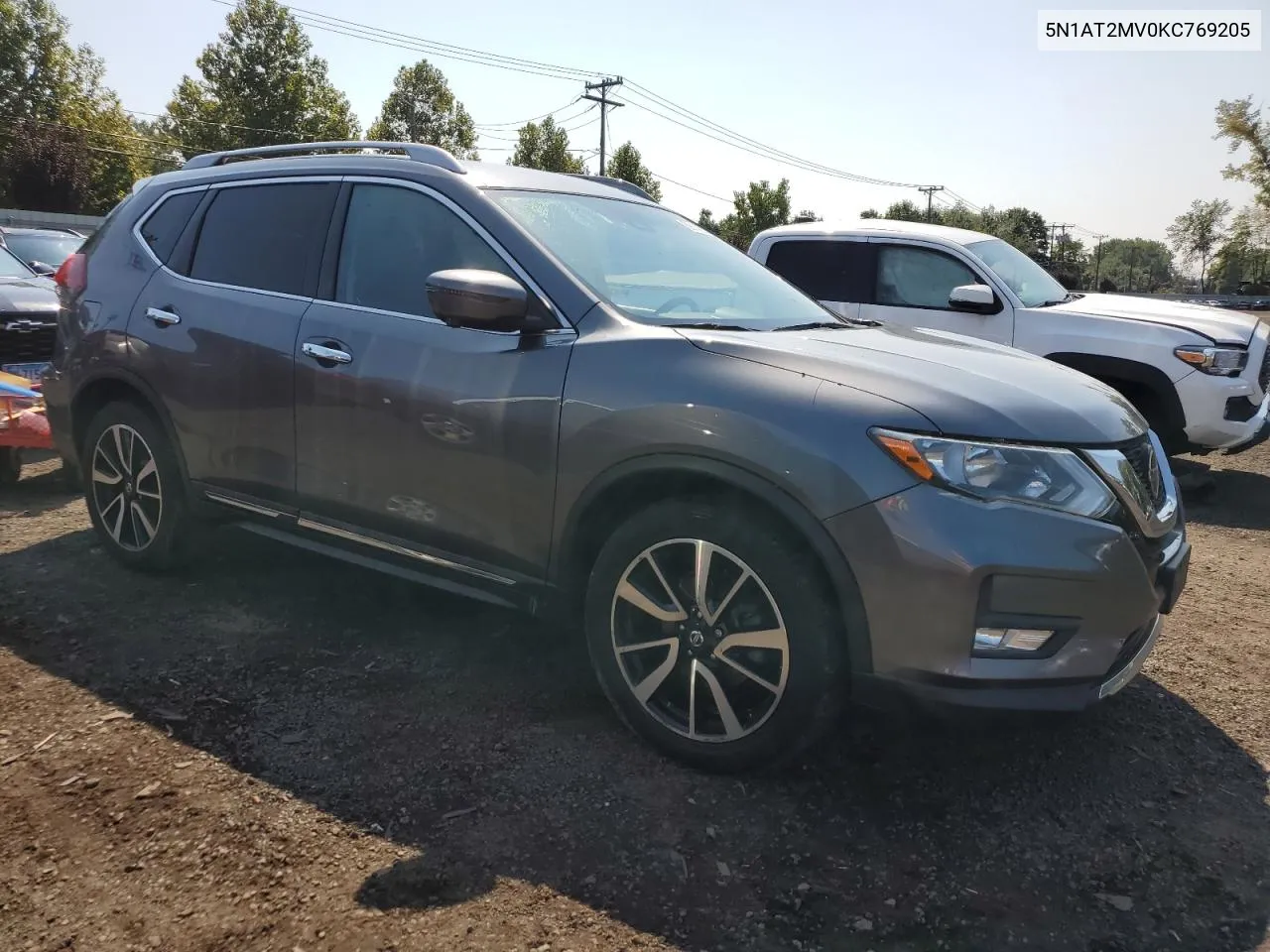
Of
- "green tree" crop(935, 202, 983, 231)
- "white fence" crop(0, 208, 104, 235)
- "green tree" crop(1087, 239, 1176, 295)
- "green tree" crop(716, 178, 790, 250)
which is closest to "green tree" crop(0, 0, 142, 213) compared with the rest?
"white fence" crop(0, 208, 104, 235)

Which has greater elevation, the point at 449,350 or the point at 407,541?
the point at 449,350

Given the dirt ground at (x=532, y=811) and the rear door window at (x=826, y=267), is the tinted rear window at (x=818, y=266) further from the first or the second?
the dirt ground at (x=532, y=811)

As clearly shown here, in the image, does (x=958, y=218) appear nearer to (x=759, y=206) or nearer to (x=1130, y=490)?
(x=759, y=206)

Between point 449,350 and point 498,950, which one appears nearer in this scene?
point 498,950

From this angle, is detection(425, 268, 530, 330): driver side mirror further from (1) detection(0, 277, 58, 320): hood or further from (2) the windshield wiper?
(1) detection(0, 277, 58, 320): hood

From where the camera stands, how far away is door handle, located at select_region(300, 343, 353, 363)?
11.2 feet

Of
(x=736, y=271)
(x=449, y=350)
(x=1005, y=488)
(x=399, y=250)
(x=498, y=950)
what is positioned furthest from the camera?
(x=736, y=271)

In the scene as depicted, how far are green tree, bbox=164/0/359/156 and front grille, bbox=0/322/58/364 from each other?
165 feet

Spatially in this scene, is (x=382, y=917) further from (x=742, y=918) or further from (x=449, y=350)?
(x=449, y=350)

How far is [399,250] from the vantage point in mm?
3473

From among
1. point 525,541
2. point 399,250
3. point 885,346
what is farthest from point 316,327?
point 885,346

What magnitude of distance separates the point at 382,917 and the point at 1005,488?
1.84 meters

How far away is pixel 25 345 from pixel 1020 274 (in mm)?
8242

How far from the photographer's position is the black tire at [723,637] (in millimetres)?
2545
